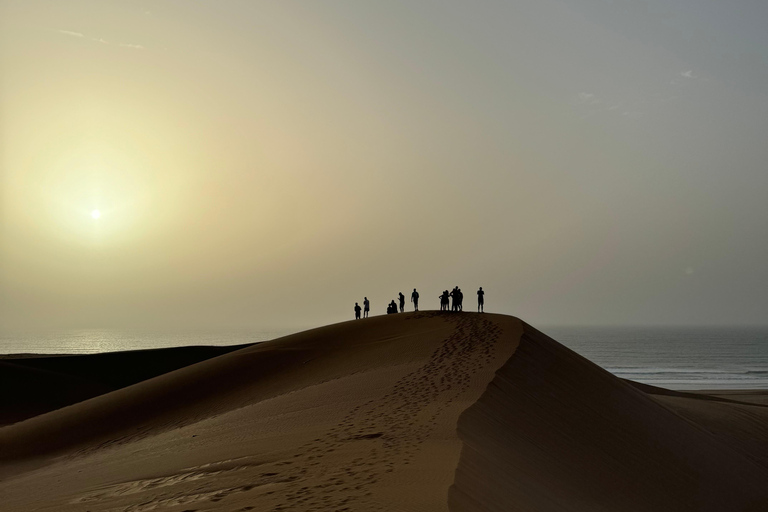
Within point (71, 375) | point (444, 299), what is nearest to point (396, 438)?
point (444, 299)

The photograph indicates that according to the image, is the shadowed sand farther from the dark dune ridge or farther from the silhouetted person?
the dark dune ridge

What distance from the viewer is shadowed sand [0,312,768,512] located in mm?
8359

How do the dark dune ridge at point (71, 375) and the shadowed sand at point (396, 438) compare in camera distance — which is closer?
the shadowed sand at point (396, 438)

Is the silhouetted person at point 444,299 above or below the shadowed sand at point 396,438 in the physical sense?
above

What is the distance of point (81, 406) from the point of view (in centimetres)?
2189

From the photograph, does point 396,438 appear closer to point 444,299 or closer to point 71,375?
point 444,299

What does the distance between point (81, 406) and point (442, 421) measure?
626 inches

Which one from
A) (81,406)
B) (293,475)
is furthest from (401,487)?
(81,406)

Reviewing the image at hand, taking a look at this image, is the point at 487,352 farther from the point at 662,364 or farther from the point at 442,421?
the point at 662,364

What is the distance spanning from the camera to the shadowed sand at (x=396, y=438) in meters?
8.36

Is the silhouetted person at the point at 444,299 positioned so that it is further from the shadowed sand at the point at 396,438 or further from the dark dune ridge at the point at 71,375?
the dark dune ridge at the point at 71,375

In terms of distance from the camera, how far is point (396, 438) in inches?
404

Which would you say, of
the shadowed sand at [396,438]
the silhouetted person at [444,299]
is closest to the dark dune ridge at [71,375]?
the shadowed sand at [396,438]

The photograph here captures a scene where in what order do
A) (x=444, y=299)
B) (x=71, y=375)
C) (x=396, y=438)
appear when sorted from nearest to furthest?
(x=396, y=438) → (x=444, y=299) → (x=71, y=375)
